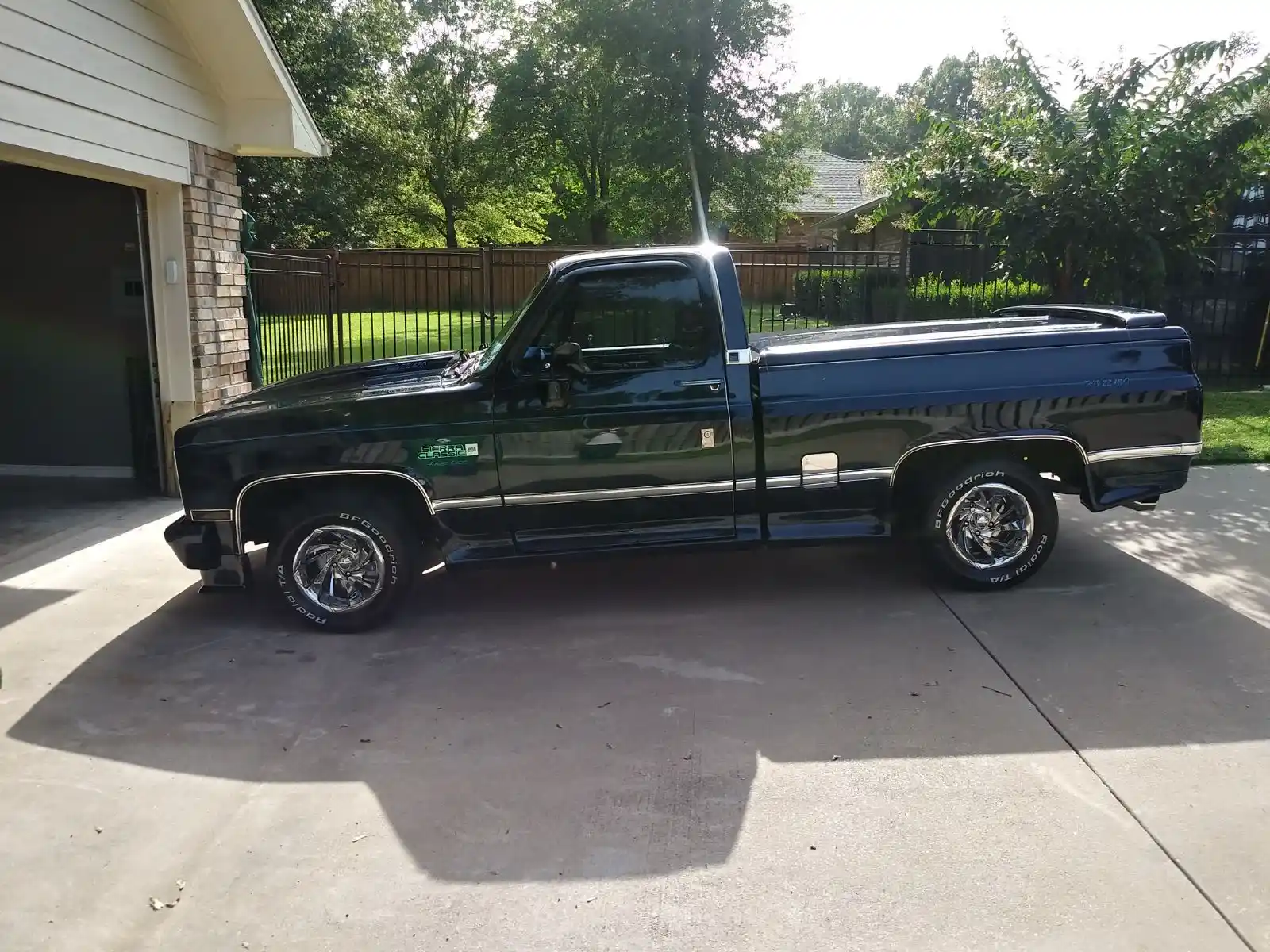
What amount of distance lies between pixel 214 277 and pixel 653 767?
6689 millimetres

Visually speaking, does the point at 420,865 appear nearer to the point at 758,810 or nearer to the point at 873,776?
the point at 758,810

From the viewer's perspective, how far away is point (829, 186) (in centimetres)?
4019

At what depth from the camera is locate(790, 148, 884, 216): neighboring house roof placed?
36.4m

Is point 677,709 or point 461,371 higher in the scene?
point 461,371

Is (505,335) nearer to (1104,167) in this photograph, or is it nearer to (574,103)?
(1104,167)

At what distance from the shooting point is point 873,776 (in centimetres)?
395

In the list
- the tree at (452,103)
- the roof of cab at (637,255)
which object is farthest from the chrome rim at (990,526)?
the tree at (452,103)

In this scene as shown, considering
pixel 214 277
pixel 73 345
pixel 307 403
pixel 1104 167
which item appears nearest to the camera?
pixel 307 403

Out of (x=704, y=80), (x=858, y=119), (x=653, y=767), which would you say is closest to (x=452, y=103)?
(x=704, y=80)

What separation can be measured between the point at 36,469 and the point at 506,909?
861 centimetres

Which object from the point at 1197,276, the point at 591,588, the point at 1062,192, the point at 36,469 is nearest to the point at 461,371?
the point at 591,588

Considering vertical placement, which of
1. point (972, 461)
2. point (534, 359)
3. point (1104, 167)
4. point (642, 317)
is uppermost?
point (1104, 167)

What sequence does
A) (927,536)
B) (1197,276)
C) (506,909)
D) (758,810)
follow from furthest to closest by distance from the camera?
(1197,276) < (927,536) < (758,810) < (506,909)

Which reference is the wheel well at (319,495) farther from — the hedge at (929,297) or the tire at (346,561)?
the hedge at (929,297)
